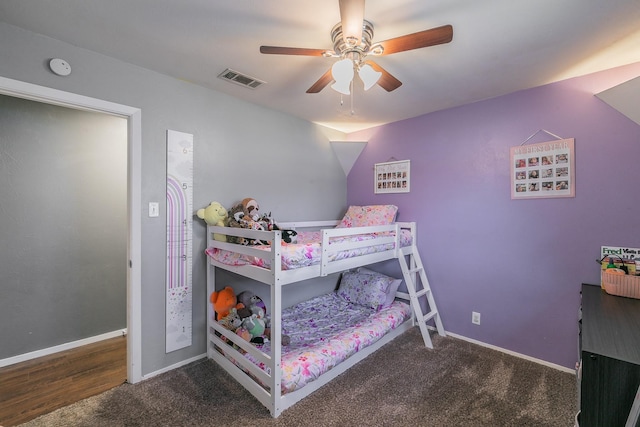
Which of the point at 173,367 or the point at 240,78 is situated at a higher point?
the point at 240,78

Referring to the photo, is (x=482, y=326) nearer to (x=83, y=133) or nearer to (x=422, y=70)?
(x=422, y=70)

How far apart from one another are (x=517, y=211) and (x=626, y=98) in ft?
3.22

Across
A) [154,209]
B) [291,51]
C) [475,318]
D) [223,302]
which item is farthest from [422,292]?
[154,209]

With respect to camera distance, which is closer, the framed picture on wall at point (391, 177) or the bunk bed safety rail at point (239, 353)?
the bunk bed safety rail at point (239, 353)

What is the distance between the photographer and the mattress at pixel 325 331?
6.06ft

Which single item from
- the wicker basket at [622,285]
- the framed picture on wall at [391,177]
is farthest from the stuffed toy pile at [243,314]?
the wicker basket at [622,285]

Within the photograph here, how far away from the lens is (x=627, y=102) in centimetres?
184

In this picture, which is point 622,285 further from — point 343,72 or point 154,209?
point 154,209

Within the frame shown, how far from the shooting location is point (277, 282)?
1690mm

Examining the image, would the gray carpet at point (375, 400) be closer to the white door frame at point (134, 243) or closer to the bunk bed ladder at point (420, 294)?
the white door frame at point (134, 243)


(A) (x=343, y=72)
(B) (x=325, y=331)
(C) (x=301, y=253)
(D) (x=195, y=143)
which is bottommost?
(B) (x=325, y=331)

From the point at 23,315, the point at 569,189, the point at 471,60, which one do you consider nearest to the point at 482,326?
the point at 569,189

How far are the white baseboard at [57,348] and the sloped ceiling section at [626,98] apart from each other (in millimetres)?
4618

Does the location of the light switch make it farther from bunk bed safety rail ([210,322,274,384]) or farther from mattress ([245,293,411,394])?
mattress ([245,293,411,394])
